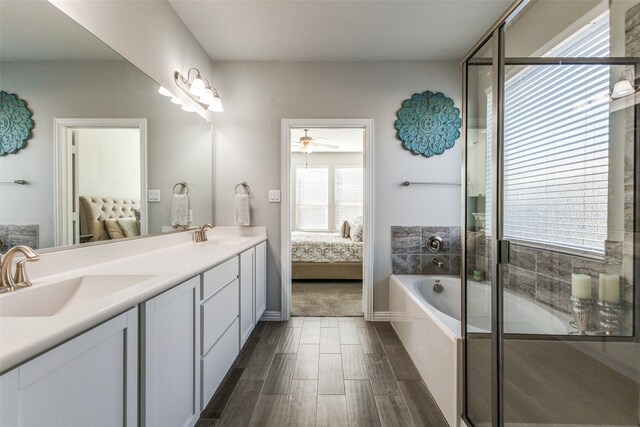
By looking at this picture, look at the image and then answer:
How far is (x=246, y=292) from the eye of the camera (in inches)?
81.4

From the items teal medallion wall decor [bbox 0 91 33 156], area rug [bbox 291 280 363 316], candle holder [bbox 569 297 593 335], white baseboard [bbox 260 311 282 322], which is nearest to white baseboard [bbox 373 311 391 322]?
area rug [bbox 291 280 363 316]

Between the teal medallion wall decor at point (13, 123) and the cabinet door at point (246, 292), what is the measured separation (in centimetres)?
121

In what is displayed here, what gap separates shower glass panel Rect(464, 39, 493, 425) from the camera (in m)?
1.24

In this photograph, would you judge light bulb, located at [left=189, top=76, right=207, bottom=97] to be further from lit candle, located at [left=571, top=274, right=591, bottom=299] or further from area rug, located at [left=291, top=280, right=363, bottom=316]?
lit candle, located at [left=571, top=274, right=591, bottom=299]

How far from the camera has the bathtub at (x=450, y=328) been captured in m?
1.19

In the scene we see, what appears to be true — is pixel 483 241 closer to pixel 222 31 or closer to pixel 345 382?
pixel 345 382

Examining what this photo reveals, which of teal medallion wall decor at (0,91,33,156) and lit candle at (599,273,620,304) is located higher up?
teal medallion wall decor at (0,91,33,156)

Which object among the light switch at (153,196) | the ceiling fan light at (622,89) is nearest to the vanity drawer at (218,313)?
the light switch at (153,196)

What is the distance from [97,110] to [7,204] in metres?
0.59

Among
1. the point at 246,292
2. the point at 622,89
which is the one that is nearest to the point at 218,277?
the point at 246,292

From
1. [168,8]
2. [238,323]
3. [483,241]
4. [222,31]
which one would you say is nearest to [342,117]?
[222,31]


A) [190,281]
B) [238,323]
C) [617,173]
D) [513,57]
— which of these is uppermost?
[513,57]

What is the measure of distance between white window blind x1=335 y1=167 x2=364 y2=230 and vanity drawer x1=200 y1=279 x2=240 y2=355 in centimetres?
438

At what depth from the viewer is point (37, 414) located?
569 millimetres
